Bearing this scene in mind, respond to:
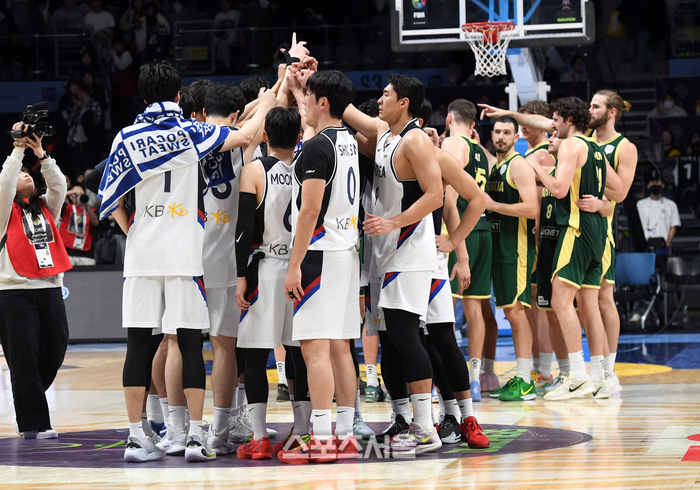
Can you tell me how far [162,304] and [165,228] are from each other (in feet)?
1.36

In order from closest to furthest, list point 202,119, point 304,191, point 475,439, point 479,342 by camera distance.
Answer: point 304,191 → point 475,439 → point 202,119 → point 479,342

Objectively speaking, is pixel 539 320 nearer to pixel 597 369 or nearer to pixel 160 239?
pixel 597 369

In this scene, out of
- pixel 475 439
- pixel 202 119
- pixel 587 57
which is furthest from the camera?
pixel 587 57

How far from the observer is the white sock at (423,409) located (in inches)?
184

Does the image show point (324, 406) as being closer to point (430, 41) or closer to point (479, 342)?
point (479, 342)

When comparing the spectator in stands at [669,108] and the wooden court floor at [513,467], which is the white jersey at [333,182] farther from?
the spectator in stands at [669,108]

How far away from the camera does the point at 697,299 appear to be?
553 inches

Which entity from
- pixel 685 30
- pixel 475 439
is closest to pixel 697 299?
pixel 685 30

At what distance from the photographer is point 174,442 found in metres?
4.82

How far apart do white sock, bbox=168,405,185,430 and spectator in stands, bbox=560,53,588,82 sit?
1363cm

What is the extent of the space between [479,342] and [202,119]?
286cm

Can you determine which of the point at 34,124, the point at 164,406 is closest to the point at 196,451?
the point at 164,406

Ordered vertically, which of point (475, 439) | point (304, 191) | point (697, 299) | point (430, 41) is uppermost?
point (430, 41)

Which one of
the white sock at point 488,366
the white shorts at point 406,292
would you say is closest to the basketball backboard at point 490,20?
the white sock at point 488,366
